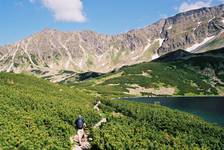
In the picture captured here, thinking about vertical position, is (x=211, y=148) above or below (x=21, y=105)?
below

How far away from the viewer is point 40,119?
52.5 metres

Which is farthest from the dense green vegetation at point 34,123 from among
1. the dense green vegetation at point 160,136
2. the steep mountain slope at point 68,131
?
the dense green vegetation at point 160,136

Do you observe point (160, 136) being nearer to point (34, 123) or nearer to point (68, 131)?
point (68, 131)

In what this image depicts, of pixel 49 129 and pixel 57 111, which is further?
pixel 57 111

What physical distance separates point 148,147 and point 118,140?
3520mm

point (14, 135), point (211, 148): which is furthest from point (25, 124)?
point (211, 148)

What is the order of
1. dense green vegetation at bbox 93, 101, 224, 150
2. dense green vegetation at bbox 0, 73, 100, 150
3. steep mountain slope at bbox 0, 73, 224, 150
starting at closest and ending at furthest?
dense green vegetation at bbox 0, 73, 100, 150 < steep mountain slope at bbox 0, 73, 224, 150 < dense green vegetation at bbox 93, 101, 224, 150

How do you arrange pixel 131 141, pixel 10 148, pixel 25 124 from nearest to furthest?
pixel 10 148 < pixel 131 141 < pixel 25 124

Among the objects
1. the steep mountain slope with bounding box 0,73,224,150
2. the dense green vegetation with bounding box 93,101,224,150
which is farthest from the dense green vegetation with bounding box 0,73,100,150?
the dense green vegetation with bounding box 93,101,224,150

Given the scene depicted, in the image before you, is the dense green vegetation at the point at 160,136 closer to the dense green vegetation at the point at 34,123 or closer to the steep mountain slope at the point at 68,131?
the steep mountain slope at the point at 68,131

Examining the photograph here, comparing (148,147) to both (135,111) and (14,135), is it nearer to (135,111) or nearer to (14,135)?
(14,135)

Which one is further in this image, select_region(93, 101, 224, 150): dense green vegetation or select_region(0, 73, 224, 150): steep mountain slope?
select_region(93, 101, 224, 150): dense green vegetation

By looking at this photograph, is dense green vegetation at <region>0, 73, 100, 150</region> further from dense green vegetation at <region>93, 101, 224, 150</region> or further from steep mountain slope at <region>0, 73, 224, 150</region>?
dense green vegetation at <region>93, 101, 224, 150</region>

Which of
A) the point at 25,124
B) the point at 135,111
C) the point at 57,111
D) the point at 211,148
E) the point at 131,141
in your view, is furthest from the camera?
the point at 135,111
